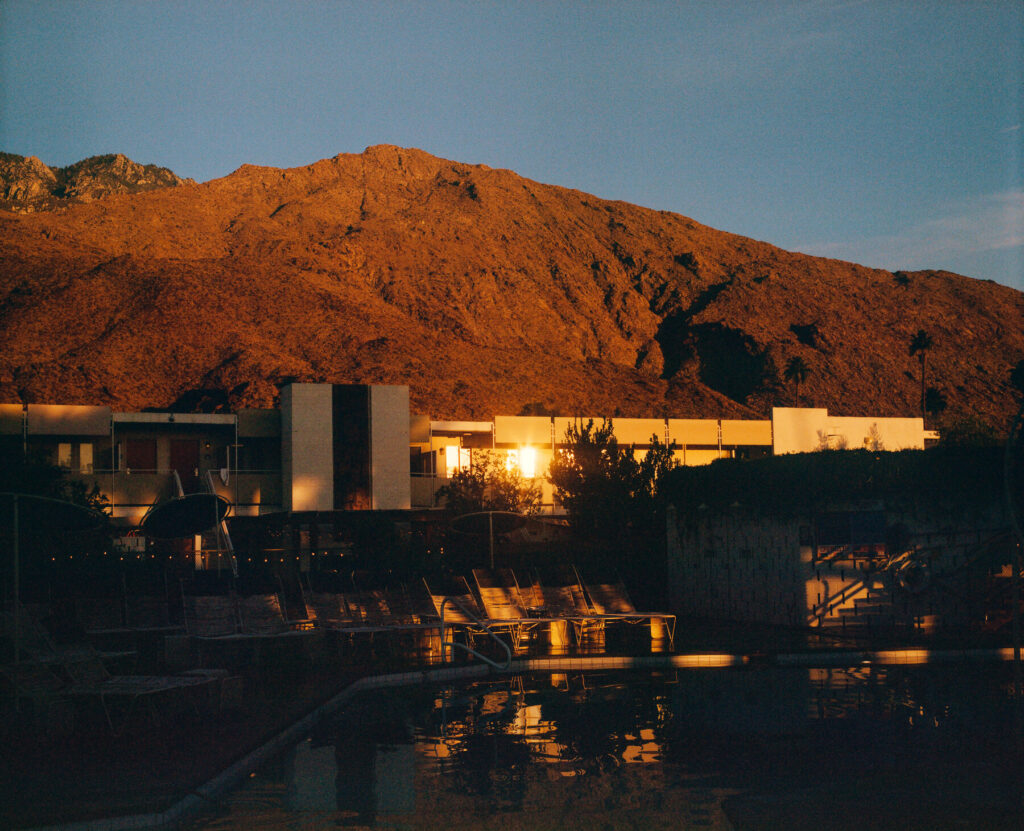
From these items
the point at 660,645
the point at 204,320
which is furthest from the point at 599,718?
the point at 204,320

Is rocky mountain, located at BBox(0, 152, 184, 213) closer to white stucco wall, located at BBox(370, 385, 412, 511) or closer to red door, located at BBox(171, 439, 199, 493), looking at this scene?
red door, located at BBox(171, 439, 199, 493)

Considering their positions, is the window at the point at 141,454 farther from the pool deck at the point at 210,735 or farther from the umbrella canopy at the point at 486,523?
the pool deck at the point at 210,735

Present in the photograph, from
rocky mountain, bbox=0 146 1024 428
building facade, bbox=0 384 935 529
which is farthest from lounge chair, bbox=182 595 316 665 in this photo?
rocky mountain, bbox=0 146 1024 428

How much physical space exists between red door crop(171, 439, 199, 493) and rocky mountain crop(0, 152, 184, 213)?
10611 cm

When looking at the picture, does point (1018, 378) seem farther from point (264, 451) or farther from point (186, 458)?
point (186, 458)

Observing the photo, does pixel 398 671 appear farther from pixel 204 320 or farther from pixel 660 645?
pixel 204 320

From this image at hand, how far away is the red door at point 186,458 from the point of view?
39969 millimetres

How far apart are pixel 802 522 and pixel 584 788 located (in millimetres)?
11430

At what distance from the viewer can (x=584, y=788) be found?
7000 mm

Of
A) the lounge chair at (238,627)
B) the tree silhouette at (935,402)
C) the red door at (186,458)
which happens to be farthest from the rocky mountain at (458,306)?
the lounge chair at (238,627)

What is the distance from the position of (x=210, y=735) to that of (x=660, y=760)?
3.79 meters

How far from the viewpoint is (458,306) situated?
107 m

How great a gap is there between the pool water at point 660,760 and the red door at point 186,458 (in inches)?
1197

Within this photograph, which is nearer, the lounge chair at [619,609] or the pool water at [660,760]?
the pool water at [660,760]
